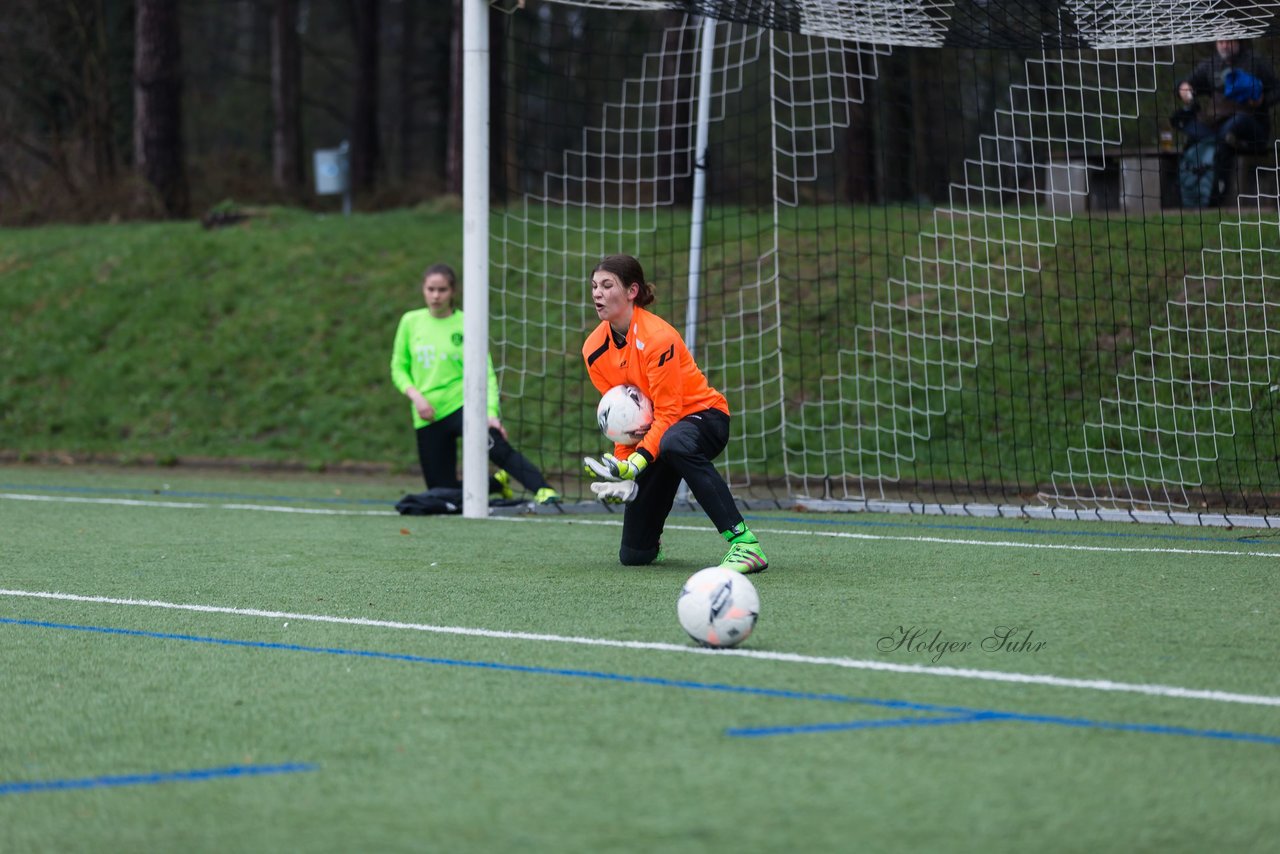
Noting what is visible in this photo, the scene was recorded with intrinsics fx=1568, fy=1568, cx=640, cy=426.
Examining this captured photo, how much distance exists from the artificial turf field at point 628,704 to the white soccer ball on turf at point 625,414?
27.2 inches

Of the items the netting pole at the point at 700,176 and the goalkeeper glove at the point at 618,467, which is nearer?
the goalkeeper glove at the point at 618,467

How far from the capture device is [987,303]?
48.4 ft

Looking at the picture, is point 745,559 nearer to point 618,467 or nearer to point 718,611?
point 618,467

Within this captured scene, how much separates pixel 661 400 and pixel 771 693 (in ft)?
9.82

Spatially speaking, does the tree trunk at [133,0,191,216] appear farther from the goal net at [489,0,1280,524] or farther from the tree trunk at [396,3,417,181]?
the tree trunk at [396,3,417,181]

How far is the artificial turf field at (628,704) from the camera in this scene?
11.0 feet

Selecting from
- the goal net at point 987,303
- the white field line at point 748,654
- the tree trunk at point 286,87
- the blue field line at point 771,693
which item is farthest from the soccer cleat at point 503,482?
the tree trunk at point 286,87

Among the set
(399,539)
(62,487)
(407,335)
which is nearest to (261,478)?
(62,487)

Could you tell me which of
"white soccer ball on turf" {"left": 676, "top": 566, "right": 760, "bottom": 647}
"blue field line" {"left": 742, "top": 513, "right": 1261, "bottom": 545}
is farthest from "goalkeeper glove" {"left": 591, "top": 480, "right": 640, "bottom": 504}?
"blue field line" {"left": 742, "top": 513, "right": 1261, "bottom": 545}

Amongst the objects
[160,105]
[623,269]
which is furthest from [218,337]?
[623,269]

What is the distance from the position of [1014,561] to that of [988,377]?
6.41 m

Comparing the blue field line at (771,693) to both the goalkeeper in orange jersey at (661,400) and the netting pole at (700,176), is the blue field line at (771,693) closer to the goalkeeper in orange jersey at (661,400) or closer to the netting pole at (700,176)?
the goalkeeper in orange jersey at (661,400)

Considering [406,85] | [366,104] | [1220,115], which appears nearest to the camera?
[1220,115]

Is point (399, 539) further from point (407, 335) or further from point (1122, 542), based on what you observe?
point (1122, 542)
